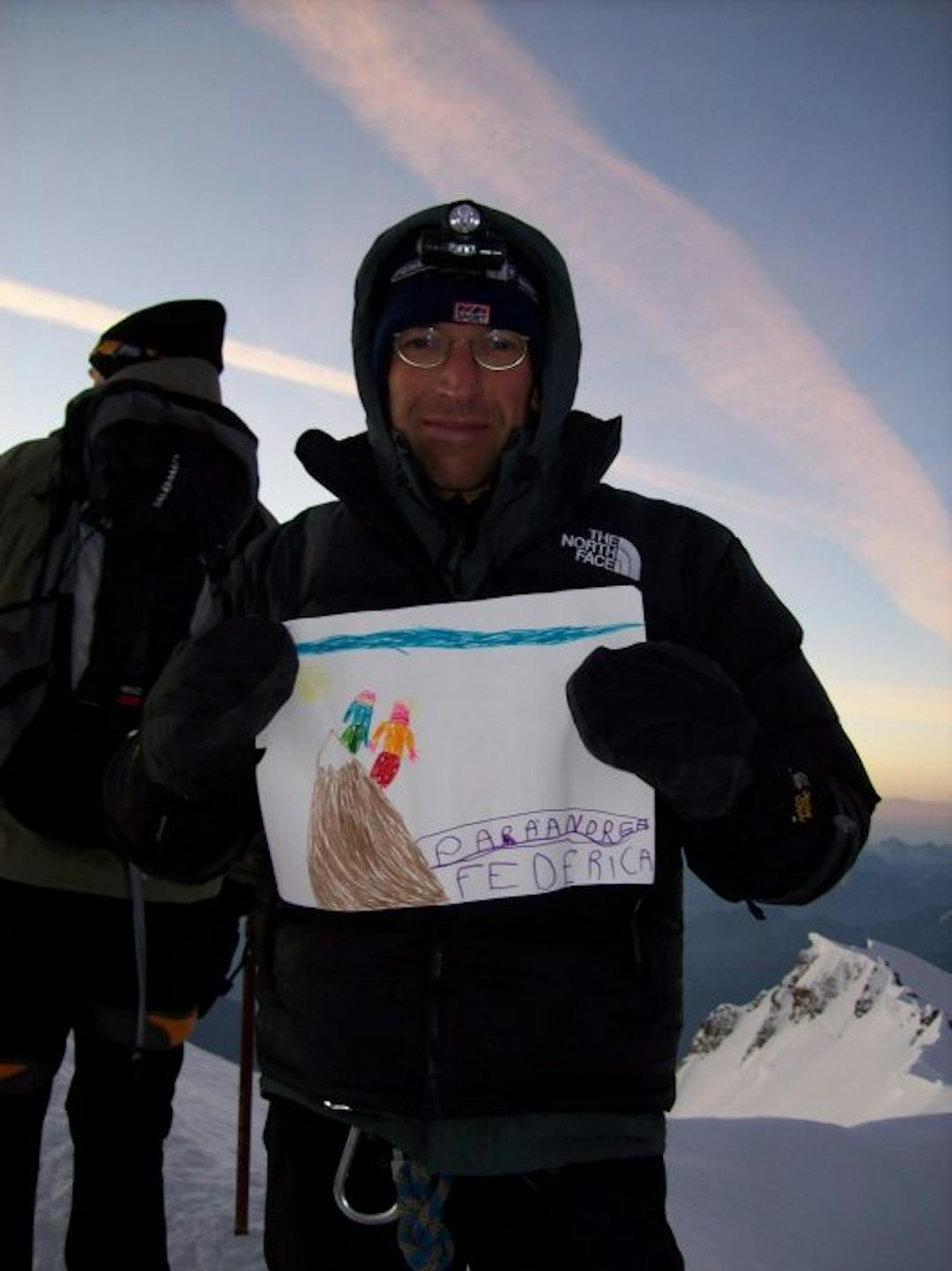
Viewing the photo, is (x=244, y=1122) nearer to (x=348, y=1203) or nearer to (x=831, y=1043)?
(x=348, y=1203)

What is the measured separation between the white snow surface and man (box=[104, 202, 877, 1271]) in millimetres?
2517

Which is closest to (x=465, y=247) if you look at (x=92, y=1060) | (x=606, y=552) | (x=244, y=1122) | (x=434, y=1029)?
(x=606, y=552)

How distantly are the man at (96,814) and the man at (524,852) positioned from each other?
0.65 metres

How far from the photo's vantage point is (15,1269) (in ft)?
7.84

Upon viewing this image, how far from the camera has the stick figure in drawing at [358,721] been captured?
5.91 feet

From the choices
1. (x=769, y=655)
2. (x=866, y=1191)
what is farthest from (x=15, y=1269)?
(x=866, y=1191)

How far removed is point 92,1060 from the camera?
2498 mm

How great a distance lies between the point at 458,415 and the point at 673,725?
858 millimetres

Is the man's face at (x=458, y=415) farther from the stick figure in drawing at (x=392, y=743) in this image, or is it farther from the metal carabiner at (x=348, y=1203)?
the metal carabiner at (x=348, y=1203)

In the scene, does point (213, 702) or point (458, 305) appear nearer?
point (213, 702)

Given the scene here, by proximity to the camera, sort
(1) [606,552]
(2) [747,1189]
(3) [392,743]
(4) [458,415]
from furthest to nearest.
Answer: (2) [747,1189], (4) [458,415], (1) [606,552], (3) [392,743]

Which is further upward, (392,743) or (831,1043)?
(392,743)

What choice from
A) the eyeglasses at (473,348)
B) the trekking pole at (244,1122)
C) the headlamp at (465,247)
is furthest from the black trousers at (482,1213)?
the trekking pole at (244,1122)

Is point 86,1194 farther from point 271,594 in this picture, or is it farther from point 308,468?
point 308,468
